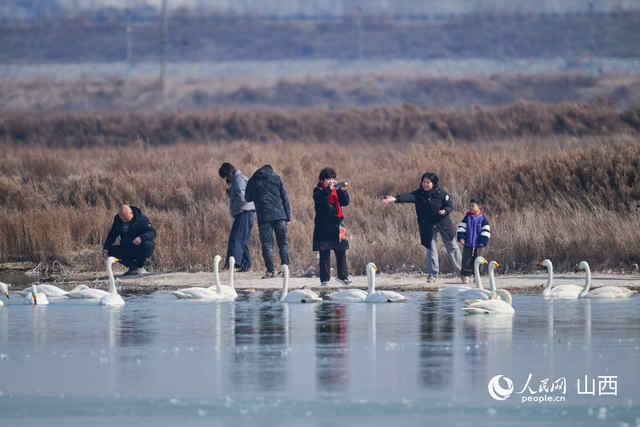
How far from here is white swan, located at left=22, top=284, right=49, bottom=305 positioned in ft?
51.9

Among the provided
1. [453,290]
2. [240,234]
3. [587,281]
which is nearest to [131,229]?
[240,234]

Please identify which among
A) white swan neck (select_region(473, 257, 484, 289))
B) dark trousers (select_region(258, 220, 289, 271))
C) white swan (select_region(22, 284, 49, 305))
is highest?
dark trousers (select_region(258, 220, 289, 271))

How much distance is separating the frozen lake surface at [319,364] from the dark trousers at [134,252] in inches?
A: 128

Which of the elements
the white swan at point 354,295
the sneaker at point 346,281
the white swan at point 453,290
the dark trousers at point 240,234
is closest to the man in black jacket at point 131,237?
the dark trousers at point 240,234

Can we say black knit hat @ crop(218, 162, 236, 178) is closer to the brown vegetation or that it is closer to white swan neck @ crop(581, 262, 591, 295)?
white swan neck @ crop(581, 262, 591, 295)

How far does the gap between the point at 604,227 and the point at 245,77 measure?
74633 mm

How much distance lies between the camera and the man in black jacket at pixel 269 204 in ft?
59.0

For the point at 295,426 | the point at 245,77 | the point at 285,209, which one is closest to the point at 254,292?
the point at 285,209

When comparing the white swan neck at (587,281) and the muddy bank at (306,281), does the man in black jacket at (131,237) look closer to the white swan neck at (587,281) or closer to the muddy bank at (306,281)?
the muddy bank at (306,281)

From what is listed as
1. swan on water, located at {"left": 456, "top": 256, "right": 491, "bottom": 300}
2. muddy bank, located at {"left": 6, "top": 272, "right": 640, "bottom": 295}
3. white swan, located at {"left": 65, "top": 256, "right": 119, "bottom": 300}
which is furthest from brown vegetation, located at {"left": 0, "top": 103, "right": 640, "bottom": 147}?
white swan, located at {"left": 65, "top": 256, "right": 119, "bottom": 300}

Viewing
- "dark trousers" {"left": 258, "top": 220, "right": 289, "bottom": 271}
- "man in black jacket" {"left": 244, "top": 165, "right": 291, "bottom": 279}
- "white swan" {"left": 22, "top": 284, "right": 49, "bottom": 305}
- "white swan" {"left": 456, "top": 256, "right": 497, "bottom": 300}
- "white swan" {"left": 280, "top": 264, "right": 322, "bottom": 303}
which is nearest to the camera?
"white swan" {"left": 456, "top": 256, "right": 497, "bottom": 300}

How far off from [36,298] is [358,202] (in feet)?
33.3

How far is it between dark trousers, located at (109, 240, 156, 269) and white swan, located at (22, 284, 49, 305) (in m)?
2.87

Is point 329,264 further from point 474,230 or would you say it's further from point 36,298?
point 36,298
